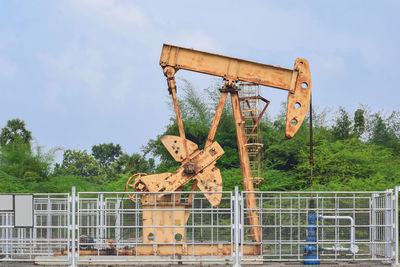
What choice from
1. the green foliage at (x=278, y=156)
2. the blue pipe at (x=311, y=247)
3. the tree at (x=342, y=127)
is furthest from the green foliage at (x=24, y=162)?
the blue pipe at (x=311, y=247)

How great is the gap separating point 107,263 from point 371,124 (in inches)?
1050

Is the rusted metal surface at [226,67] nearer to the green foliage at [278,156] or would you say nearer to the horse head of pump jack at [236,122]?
the horse head of pump jack at [236,122]

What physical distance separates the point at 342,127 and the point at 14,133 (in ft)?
76.5

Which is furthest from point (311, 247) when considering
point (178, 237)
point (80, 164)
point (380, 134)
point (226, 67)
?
point (80, 164)

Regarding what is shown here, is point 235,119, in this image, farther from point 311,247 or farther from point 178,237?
point 311,247

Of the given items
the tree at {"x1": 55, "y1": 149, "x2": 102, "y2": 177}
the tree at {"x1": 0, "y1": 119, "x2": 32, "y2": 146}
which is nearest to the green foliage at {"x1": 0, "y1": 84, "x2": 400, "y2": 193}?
the tree at {"x1": 0, "y1": 119, "x2": 32, "y2": 146}

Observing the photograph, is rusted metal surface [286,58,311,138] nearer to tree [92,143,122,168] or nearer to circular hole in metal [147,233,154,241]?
circular hole in metal [147,233,154,241]

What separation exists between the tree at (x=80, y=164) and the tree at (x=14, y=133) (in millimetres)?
7047

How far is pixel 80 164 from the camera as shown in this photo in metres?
55.2

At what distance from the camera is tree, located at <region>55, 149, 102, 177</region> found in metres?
52.8

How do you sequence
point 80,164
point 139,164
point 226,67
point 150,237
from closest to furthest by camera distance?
point 150,237 → point 226,67 → point 139,164 → point 80,164

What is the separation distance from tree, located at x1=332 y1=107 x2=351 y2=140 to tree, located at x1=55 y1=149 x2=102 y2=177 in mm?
23701

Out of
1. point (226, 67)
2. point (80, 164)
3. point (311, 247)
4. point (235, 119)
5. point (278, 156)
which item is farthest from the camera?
point (80, 164)

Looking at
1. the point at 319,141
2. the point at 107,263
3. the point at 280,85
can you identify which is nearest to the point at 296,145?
the point at 319,141
